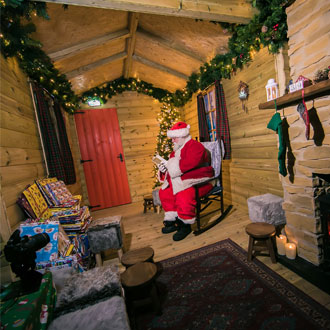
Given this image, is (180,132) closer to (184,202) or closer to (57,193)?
(184,202)

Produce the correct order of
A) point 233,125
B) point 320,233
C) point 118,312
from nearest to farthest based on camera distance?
point 118,312, point 320,233, point 233,125

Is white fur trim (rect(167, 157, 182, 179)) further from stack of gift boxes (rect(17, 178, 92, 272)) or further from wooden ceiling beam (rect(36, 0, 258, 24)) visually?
wooden ceiling beam (rect(36, 0, 258, 24))

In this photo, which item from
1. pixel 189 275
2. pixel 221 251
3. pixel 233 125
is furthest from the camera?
pixel 233 125

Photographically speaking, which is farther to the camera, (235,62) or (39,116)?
(235,62)

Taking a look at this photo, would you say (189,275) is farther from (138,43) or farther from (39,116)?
(138,43)

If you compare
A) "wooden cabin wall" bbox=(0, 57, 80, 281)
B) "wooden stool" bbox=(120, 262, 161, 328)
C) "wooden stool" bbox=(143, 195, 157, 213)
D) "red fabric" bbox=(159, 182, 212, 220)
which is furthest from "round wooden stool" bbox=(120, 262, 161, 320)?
"wooden stool" bbox=(143, 195, 157, 213)


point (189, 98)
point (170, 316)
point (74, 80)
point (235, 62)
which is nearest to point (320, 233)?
point (170, 316)

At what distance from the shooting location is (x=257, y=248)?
1733 millimetres

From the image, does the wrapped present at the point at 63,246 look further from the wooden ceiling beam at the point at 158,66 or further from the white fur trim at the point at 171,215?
the wooden ceiling beam at the point at 158,66

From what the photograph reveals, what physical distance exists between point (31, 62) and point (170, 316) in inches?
107

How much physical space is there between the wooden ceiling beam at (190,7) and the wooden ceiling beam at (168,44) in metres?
1.11

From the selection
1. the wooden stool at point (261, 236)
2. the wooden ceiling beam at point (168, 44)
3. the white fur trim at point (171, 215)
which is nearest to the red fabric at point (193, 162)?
the white fur trim at point (171, 215)

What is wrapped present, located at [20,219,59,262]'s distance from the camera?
4.47 ft

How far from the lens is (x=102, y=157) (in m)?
4.15
